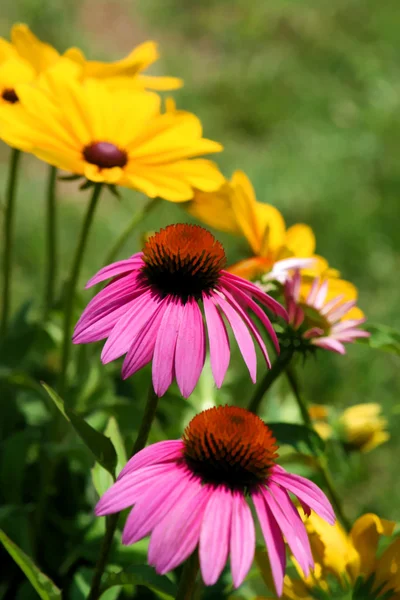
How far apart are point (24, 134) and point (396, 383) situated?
1030 millimetres

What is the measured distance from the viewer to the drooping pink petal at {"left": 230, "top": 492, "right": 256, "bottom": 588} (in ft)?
1.38

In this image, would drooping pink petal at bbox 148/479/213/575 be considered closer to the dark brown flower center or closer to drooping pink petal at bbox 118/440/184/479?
drooping pink petal at bbox 118/440/184/479

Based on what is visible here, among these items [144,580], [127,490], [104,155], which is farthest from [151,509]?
[104,155]

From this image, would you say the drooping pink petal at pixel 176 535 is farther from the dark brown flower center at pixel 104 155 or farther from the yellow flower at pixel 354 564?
the dark brown flower center at pixel 104 155

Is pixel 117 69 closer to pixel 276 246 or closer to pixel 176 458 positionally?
pixel 276 246

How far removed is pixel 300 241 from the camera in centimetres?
83

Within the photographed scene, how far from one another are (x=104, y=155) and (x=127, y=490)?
1.15 ft

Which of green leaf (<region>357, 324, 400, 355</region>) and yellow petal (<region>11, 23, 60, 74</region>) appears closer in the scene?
green leaf (<region>357, 324, 400, 355</region>)

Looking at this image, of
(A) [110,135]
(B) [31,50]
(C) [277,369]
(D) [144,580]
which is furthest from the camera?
(B) [31,50]

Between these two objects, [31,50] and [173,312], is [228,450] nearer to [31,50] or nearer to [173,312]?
[173,312]

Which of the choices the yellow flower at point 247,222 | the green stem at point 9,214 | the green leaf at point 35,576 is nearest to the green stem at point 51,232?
the green stem at point 9,214

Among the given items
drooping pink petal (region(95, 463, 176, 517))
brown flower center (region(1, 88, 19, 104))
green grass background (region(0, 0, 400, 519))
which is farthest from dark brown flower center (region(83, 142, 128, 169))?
green grass background (region(0, 0, 400, 519))

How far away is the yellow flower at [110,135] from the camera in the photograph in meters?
0.67

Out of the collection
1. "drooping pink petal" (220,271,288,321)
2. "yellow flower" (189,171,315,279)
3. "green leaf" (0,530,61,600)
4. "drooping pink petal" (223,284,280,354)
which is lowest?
"green leaf" (0,530,61,600)
